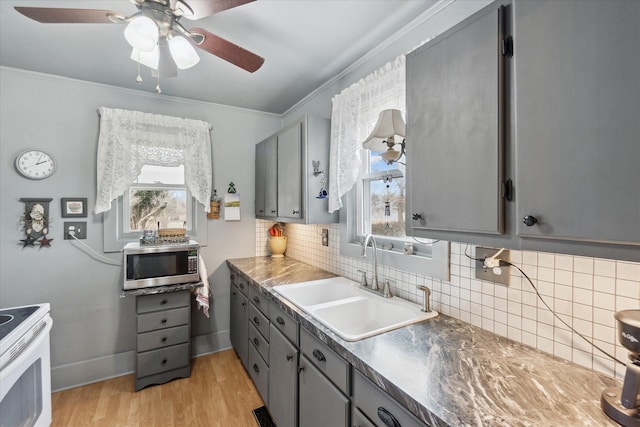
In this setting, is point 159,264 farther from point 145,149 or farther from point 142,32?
point 142,32

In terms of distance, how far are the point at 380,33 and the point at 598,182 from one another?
59.0 inches

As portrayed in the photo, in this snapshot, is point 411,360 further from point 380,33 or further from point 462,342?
point 380,33

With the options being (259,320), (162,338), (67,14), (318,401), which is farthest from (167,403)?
(67,14)

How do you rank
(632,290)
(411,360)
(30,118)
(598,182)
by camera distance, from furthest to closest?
(30,118) → (411,360) → (632,290) → (598,182)

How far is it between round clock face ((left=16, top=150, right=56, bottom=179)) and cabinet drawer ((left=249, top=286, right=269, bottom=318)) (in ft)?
6.13

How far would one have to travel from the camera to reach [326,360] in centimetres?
126

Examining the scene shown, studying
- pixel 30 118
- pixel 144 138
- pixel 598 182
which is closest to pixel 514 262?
pixel 598 182

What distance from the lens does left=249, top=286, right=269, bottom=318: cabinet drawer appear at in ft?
6.37

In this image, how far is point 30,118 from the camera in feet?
7.31

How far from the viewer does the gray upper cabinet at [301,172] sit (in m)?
2.12

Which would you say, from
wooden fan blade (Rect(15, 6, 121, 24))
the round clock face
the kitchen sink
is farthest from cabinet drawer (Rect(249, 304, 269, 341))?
the round clock face

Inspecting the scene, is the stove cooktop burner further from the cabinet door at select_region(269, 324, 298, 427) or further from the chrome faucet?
the chrome faucet

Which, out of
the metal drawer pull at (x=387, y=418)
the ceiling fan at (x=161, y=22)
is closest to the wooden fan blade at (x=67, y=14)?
the ceiling fan at (x=161, y=22)

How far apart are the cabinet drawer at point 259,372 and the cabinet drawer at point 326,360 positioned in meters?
0.71
